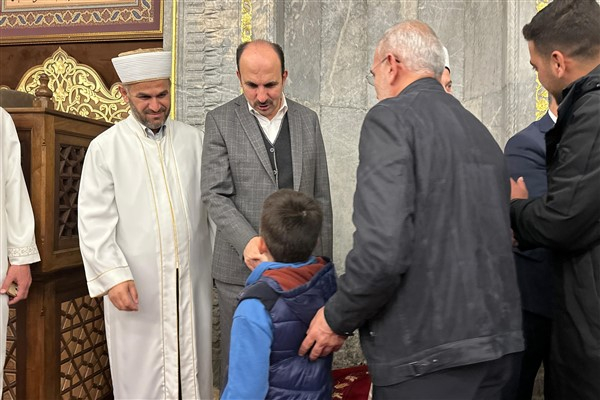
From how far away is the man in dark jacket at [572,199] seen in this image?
172cm

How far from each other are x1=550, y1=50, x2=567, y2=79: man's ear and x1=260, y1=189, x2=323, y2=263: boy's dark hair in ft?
3.09

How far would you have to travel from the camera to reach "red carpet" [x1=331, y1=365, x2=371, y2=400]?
352cm

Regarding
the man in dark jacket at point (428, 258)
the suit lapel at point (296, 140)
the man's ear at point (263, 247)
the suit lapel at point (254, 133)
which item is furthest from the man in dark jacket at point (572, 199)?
the suit lapel at point (254, 133)


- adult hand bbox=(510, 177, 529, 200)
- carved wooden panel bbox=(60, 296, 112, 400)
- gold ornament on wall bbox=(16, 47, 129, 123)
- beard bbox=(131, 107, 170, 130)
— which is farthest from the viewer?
gold ornament on wall bbox=(16, 47, 129, 123)

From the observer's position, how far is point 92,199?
105 inches

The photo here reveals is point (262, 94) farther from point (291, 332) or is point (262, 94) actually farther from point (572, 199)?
point (572, 199)

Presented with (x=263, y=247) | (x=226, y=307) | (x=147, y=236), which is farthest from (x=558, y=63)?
(x=147, y=236)

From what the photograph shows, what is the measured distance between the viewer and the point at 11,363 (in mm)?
2797

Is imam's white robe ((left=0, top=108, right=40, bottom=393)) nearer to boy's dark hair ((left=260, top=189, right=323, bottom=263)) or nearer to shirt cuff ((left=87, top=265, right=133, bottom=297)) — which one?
shirt cuff ((left=87, top=265, right=133, bottom=297))

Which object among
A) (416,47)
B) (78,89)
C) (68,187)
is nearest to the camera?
(416,47)

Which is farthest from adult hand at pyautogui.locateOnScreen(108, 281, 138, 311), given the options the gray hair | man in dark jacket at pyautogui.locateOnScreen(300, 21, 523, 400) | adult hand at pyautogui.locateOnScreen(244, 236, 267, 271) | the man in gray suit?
the gray hair

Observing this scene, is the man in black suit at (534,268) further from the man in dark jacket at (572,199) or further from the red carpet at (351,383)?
the red carpet at (351,383)

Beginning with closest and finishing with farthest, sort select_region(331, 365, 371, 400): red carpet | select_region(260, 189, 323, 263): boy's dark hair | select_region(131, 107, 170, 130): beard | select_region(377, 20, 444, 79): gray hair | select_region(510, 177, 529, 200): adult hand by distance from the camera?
select_region(377, 20, 444, 79): gray hair → select_region(260, 189, 323, 263): boy's dark hair → select_region(510, 177, 529, 200): adult hand → select_region(131, 107, 170, 130): beard → select_region(331, 365, 371, 400): red carpet

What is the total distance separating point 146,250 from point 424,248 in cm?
163
